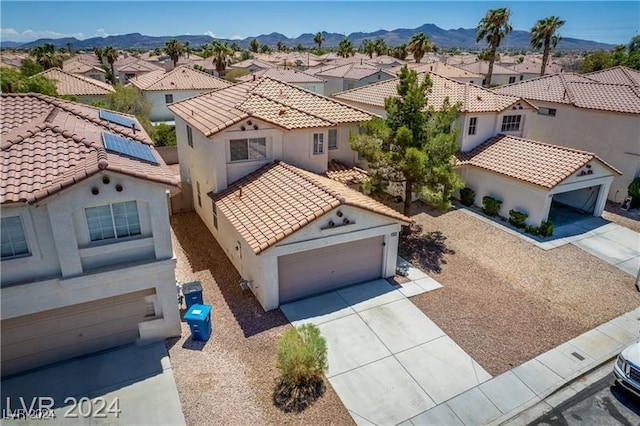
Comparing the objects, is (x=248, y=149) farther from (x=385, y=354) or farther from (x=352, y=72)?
(x=352, y=72)

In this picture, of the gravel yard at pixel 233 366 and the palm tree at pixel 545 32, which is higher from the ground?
the palm tree at pixel 545 32

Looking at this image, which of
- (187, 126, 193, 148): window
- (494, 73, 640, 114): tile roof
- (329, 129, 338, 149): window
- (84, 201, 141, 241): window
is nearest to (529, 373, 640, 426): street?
(84, 201, 141, 241): window

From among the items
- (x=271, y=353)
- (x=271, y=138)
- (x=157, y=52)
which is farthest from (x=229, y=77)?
(x=157, y=52)

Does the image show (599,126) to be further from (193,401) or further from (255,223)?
(193,401)

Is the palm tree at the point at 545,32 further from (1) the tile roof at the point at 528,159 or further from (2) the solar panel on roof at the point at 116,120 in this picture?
(2) the solar panel on roof at the point at 116,120

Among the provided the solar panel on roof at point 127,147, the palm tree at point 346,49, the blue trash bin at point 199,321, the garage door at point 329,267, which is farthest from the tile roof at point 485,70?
the blue trash bin at point 199,321

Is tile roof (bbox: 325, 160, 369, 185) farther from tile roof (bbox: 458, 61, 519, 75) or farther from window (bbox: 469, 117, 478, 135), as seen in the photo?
tile roof (bbox: 458, 61, 519, 75)

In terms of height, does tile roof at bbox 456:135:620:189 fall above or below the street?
above
